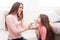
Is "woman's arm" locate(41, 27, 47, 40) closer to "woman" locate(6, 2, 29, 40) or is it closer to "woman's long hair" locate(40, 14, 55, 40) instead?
"woman's long hair" locate(40, 14, 55, 40)

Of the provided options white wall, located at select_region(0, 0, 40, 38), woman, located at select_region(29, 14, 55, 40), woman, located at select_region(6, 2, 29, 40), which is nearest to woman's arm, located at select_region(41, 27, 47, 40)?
woman, located at select_region(29, 14, 55, 40)

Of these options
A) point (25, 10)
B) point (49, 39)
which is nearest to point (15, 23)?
point (49, 39)

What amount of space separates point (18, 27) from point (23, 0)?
213cm

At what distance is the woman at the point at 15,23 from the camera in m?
2.10

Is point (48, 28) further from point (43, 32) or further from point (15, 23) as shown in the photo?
point (15, 23)

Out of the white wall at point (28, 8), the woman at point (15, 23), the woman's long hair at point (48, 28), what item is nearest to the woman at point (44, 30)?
the woman's long hair at point (48, 28)

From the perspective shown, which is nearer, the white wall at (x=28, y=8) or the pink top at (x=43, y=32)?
the pink top at (x=43, y=32)

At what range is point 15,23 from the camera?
2.13 meters

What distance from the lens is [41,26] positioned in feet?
7.33

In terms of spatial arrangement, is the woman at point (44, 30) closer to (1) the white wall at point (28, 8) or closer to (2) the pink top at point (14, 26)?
(2) the pink top at point (14, 26)

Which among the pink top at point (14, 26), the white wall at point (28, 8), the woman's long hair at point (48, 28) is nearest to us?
the pink top at point (14, 26)

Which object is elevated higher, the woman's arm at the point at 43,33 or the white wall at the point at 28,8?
the white wall at the point at 28,8

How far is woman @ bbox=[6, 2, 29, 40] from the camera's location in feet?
6.88

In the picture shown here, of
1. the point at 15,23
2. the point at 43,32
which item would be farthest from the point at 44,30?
the point at 15,23
